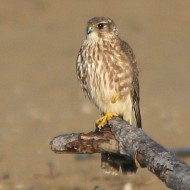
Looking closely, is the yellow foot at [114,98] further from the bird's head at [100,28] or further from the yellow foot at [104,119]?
the bird's head at [100,28]

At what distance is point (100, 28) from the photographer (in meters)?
8.46

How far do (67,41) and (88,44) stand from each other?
33.7ft

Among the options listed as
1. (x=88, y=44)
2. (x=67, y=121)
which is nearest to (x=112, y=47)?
(x=88, y=44)

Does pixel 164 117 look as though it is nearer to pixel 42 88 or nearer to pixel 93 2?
pixel 42 88

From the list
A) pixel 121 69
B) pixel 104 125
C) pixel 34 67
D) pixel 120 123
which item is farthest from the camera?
pixel 34 67

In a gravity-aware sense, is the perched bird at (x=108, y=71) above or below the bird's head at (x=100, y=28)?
below

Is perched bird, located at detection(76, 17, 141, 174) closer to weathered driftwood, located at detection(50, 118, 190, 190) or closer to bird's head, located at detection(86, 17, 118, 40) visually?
bird's head, located at detection(86, 17, 118, 40)

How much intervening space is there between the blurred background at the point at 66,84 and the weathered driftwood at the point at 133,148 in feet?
7.55

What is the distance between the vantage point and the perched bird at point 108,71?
823 cm

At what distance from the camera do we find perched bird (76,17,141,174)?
8.23 m

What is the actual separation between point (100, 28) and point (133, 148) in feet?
7.22

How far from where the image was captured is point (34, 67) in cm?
1634

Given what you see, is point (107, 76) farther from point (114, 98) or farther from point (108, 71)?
Answer: point (114, 98)

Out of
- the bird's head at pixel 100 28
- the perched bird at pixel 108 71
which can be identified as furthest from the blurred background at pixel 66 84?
the bird's head at pixel 100 28
